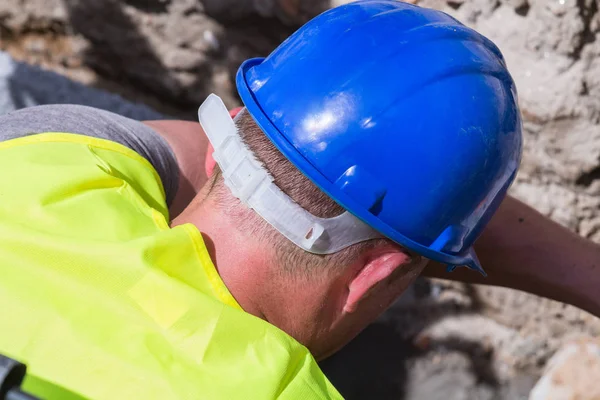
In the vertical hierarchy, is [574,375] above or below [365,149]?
below

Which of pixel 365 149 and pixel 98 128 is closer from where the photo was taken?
pixel 365 149

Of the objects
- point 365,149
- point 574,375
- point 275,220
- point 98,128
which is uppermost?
point 365,149

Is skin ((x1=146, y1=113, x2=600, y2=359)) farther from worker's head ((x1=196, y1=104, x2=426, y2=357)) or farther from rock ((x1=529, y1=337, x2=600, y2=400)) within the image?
rock ((x1=529, y1=337, x2=600, y2=400))

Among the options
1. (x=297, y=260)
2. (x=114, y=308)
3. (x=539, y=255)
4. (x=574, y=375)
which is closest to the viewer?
(x=114, y=308)

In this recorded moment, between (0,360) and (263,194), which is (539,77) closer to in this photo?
(263,194)

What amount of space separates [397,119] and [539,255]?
74 cm

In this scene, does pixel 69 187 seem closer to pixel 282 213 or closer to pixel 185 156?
pixel 282 213

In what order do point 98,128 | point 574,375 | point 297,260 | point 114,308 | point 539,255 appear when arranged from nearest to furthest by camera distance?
1. point 114,308
2. point 297,260
3. point 98,128
4. point 539,255
5. point 574,375

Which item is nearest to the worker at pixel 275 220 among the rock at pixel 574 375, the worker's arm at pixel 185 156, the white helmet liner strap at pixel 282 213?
the white helmet liner strap at pixel 282 213

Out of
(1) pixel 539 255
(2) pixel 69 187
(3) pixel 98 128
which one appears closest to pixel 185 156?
(3) pixel 98 128

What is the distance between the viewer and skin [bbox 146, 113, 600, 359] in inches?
43.7

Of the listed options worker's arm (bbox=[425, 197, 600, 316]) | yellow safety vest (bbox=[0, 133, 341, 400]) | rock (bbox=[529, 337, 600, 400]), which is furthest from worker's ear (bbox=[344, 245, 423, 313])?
rock (bbox=[529, 337, 600, 400])

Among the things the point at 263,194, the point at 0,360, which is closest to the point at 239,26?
the point at 263,194

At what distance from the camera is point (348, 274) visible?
113 centimetres
